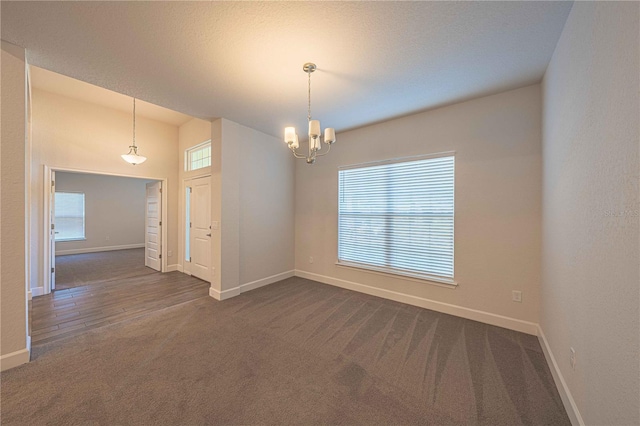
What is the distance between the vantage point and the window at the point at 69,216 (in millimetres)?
7406

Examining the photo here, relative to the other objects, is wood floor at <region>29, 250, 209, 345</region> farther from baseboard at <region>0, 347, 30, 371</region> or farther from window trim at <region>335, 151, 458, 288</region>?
window trim at <region>335, 151, 458, 288</region>

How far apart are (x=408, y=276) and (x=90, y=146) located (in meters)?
6.23

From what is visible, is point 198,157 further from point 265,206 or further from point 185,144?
point 265,206

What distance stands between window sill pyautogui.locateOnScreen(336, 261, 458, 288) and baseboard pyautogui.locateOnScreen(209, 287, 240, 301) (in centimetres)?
184

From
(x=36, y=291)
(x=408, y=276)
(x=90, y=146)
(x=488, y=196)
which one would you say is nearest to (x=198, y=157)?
(x=90, y=146)

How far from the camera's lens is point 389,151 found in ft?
12.0

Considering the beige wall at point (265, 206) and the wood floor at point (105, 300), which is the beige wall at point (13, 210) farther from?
the beige wall at point (265, 206)

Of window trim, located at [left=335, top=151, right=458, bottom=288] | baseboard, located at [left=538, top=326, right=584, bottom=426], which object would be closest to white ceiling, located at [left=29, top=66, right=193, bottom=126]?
window trim, located at [left=335, top=151, right=458, bottom=288]

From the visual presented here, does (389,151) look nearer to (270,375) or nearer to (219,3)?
(219,3)

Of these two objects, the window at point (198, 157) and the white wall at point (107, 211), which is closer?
the window at point (198, 157)

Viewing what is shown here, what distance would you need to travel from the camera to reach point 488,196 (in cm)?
287

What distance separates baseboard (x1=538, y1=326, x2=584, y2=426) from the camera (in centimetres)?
147

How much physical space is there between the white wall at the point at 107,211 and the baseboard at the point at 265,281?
233 inches

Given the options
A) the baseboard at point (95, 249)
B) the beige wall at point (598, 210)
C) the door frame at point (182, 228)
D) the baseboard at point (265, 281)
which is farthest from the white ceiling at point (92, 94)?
the baseboard at point (95, 249)
